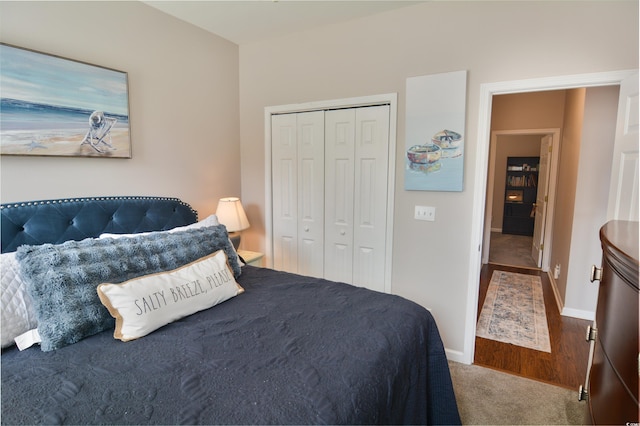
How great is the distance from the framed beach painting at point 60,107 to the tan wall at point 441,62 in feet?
4.48

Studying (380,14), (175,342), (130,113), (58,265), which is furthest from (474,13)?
(58,265)

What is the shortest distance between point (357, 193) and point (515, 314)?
7.17ft

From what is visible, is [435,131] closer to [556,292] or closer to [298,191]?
[298,191]

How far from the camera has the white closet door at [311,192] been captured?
316 centimetres

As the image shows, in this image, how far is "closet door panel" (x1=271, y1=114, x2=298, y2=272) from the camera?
3307 millimetres

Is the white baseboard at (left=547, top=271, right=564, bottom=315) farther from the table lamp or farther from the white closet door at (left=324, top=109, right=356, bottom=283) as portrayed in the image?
the table lamp

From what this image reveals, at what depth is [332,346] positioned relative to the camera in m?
1.40

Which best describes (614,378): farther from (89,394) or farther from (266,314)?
(89,394)

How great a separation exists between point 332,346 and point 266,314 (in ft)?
1.44

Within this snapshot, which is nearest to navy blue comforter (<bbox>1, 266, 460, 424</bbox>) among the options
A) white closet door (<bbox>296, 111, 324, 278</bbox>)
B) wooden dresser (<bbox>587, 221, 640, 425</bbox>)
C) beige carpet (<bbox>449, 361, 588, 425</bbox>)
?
beige carpet (<bbox>449, 361, 588, 425</bbox>)

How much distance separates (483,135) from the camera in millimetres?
2445

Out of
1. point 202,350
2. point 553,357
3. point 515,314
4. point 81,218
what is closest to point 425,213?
point 553,357

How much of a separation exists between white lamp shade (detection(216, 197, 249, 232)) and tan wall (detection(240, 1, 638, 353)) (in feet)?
2.59

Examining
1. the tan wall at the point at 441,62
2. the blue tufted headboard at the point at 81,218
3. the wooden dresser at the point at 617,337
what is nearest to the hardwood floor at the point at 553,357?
the tan wall at the point at 441,62
